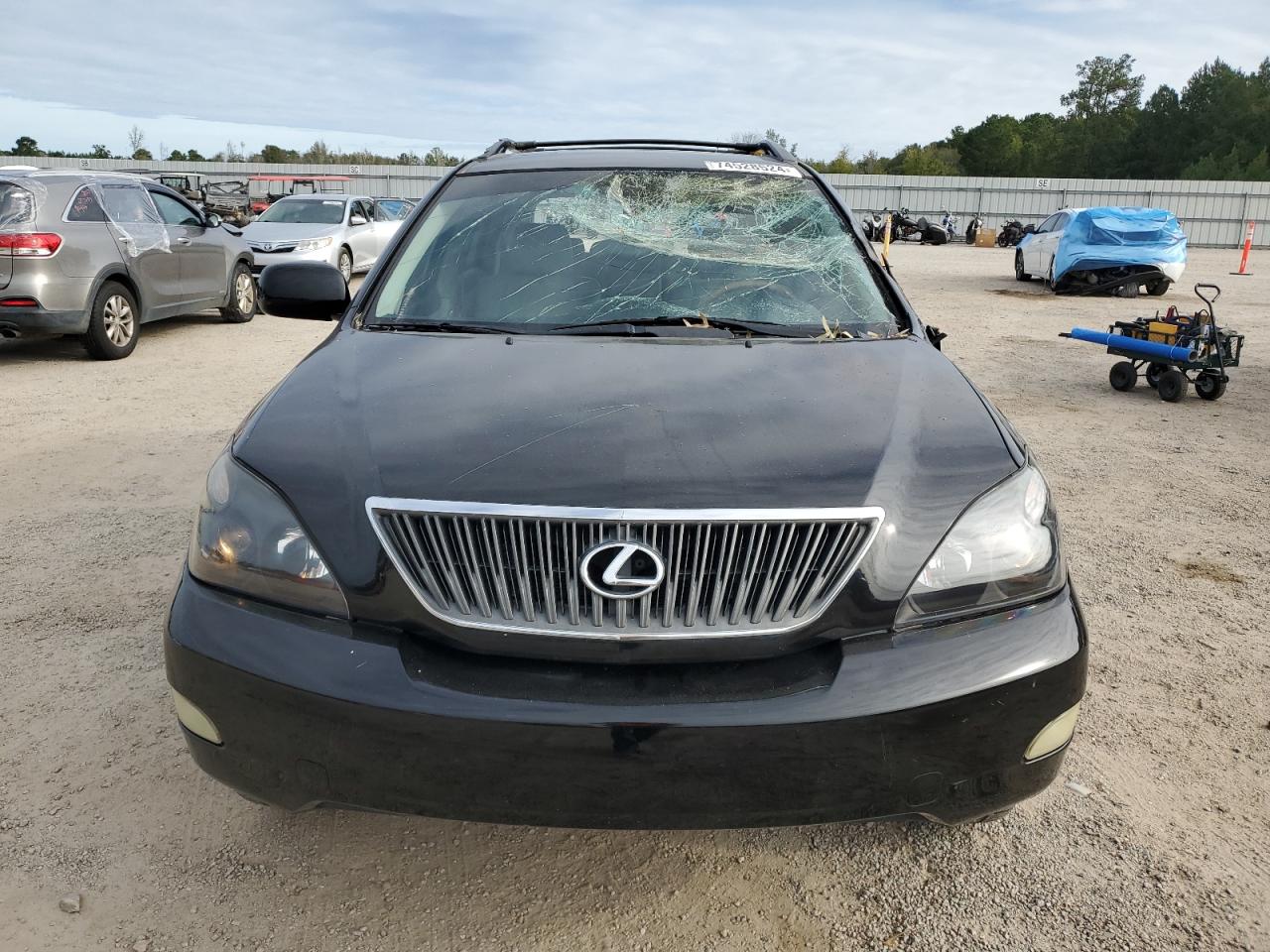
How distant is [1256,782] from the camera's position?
2541 mm

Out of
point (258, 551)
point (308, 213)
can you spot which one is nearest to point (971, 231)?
point (308, 213)

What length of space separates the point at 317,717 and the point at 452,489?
46 cm

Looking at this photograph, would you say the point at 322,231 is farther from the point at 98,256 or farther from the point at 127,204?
the point at 98,256

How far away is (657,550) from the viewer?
1721mm

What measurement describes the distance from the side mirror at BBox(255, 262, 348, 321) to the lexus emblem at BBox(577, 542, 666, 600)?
1912 millimetres

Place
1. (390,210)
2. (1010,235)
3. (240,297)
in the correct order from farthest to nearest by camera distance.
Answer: (1010,235)
(390,210)
(240,297)

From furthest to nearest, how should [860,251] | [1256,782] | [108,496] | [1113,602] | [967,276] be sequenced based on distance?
[967,276] < [108,496] < [1113,602] < [860,251] < [1256,782]

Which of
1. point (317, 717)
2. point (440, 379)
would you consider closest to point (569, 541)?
point (317, 717)

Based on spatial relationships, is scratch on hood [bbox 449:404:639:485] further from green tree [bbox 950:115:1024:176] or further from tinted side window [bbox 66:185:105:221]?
green tree [bbox 950:115:1024:176]

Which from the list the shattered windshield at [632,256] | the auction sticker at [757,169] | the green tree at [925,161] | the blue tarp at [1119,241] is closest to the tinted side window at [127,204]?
the shattered windshield at [632,256]

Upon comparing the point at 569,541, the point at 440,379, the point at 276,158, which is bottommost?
the point at 569,541

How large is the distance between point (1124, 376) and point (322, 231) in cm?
1092

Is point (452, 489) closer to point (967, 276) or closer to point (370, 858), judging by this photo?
point (370, 858)

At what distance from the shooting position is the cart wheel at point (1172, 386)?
7.70 meters
